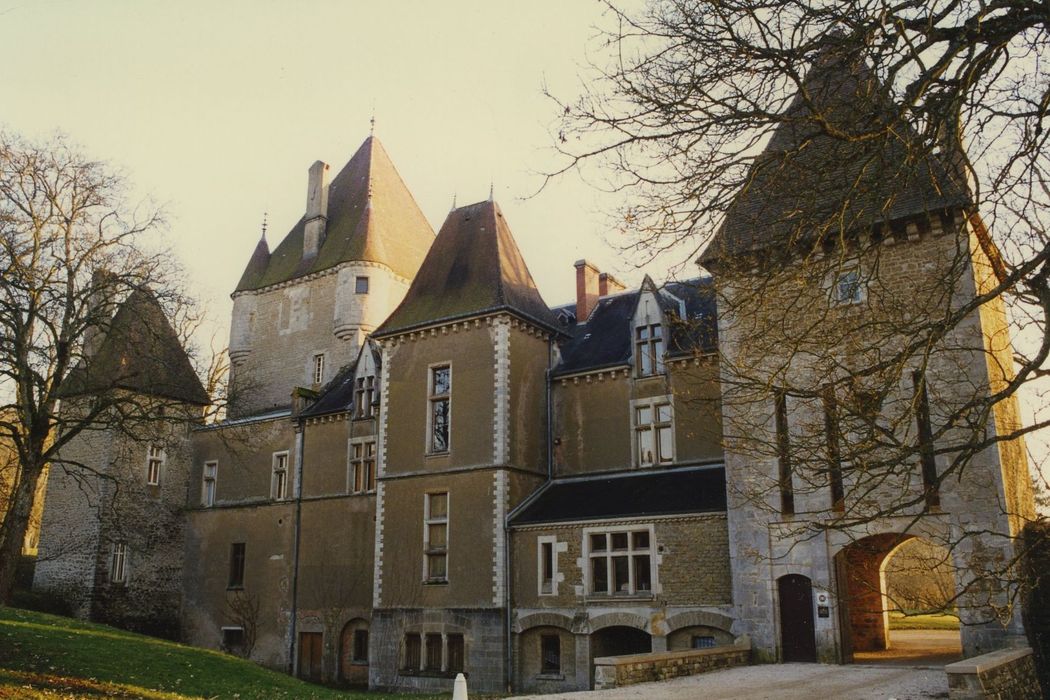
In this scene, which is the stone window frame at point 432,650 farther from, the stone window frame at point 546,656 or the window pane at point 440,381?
the window pane at point 440,381

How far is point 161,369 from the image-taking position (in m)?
29.1

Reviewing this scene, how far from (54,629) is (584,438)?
41.2ft

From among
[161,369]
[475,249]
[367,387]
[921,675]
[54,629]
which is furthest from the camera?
[161,369]

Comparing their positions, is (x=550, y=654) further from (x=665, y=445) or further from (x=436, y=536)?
(x=665, y=445)

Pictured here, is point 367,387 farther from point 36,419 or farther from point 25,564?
point 25,564

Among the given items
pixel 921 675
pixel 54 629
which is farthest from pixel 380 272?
pixel 921 675

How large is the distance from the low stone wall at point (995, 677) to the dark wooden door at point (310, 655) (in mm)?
17986

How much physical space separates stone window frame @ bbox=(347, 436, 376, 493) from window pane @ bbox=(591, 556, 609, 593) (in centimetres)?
799

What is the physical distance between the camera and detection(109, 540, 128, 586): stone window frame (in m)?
28.8

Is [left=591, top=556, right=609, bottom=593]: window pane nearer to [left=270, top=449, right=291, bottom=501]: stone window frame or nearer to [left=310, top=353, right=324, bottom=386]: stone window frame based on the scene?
[left=270, top=449, right=291, bottom=501]: stone window frame

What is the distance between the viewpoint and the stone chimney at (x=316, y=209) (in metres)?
34.1

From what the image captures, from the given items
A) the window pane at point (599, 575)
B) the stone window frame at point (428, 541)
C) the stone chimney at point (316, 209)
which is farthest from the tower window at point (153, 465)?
the window pane at point (599, 575)

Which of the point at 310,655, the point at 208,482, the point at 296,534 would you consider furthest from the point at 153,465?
the point at 310,655

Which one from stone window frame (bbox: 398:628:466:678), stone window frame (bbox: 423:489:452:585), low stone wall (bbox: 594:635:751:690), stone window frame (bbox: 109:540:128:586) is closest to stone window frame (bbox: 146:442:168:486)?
stone window frame (bbox: 109:540:128:586)
